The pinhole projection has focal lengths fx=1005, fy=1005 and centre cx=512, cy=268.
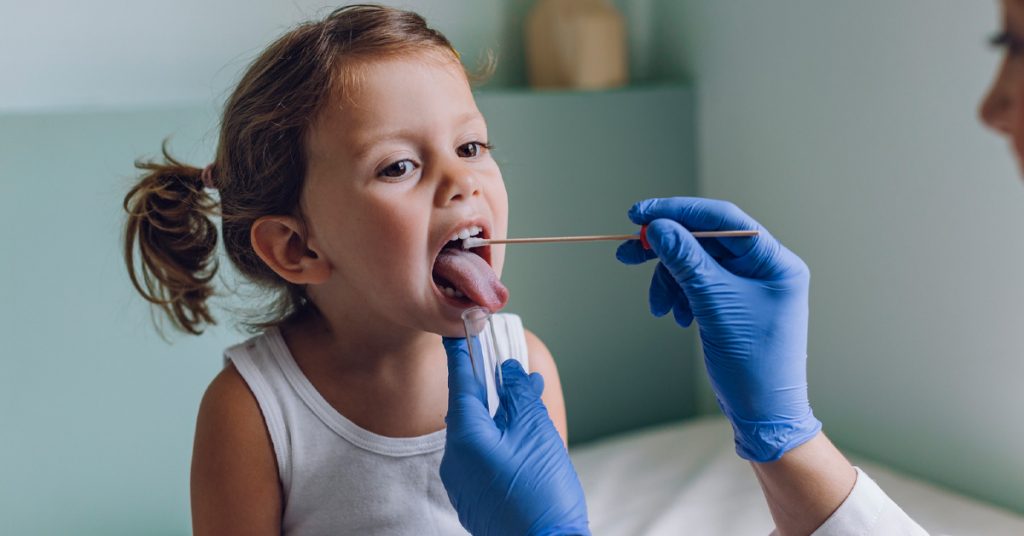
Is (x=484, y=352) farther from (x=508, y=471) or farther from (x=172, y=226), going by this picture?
(x=172, y=226)

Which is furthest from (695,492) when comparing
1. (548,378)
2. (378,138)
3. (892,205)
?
(378,138)

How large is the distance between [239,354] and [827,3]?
1212 mm

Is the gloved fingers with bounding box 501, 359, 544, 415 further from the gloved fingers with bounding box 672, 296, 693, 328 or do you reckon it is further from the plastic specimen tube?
the gloved fingers with bounding box 672, 296, 693, 328

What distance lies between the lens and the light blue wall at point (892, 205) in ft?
5.15

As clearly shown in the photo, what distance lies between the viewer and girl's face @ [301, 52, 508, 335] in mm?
1115

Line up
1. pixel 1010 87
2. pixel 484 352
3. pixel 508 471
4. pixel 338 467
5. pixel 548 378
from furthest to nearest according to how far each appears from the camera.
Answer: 1. pixel 548 378
2. pixel 338 467
3. pixel 484 352
4. pixel 508 471
5. pixel 1010 87

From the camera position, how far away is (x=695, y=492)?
173 centimetres

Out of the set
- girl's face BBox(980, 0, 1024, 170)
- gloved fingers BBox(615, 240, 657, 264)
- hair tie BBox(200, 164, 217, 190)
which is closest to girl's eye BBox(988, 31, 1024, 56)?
girl's face BBox(980, 0, 1024, 170)

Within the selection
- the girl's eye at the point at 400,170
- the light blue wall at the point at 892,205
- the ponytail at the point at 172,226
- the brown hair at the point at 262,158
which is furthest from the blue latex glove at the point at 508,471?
the light blue wall at the point at 892,205

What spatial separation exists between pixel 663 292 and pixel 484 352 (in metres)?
0.23

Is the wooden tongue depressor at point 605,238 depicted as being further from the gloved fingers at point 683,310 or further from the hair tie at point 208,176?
the hair tie at point 208,176

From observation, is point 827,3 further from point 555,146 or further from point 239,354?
point 239,354

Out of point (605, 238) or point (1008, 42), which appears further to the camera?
point (605, 238)

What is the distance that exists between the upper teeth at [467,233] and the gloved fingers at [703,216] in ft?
0.58
